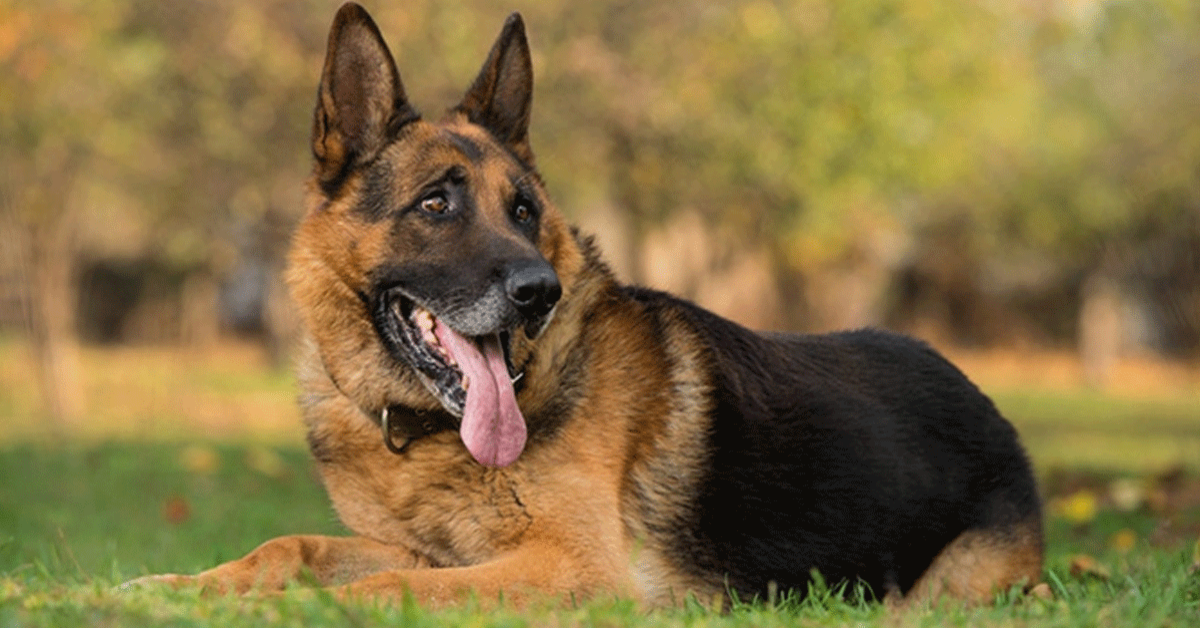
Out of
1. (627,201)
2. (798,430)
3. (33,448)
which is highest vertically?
(627,201)

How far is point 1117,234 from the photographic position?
38.7 m

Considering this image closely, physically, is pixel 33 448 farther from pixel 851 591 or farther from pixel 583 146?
pixel 851 591

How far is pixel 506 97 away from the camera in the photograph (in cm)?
584

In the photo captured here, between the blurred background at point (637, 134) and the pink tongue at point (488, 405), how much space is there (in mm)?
3583

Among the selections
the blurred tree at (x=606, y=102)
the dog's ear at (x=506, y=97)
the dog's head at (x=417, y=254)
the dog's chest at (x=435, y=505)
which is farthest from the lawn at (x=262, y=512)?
the blurred tree at (x=606, y=102)

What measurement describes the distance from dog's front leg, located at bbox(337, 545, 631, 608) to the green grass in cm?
13

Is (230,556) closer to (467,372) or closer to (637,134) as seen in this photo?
(467,372)

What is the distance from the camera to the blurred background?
47.8 ft

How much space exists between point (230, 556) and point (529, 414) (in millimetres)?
2824

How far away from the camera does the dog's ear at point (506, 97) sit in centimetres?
579

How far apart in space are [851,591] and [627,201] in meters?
15.4

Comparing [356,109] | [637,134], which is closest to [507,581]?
[356,109]

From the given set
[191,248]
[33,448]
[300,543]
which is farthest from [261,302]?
[300,543]

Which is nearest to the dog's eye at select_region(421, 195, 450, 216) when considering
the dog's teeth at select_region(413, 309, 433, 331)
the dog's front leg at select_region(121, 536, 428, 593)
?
the dog's teeth at select_region(413, 309, 433, 331)
